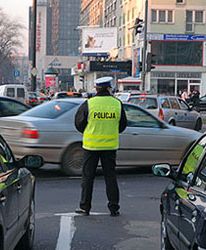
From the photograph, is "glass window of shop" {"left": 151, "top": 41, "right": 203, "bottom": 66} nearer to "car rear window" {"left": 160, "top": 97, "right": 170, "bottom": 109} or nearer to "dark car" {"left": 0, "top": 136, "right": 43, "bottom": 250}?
"car rear window" {"left": 160, "top": 97, "right": 170, "bottom": 109}

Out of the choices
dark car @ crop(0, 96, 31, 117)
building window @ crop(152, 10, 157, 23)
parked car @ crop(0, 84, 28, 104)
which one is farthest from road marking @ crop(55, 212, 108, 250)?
building window @ crop(152, 10, 157, 23)

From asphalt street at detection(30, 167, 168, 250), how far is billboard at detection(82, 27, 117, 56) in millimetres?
67882

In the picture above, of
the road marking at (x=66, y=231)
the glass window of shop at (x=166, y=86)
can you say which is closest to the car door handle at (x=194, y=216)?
the road marking at (x=66, y=231)

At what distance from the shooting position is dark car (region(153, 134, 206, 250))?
3926mm

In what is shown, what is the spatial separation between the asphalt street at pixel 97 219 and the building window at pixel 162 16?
156 feet

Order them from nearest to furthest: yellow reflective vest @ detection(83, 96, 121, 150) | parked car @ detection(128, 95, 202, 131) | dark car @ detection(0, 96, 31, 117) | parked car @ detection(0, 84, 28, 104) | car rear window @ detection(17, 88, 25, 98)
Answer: yellow reflective vest @ detection(83, 96, 121, 150) → dark car @ detection(0, 96, 31, 117) → parked car @ detection(128, 95, 202, 131) → parked car @ detection(0, 84, 28, 104) → car rear window @ detection(17, 88, 25, 98)

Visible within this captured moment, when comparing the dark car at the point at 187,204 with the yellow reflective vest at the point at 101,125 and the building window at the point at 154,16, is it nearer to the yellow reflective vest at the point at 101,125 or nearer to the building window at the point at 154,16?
the yellow reflective vest at the point at 101,125

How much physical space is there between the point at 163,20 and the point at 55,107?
47.1 m

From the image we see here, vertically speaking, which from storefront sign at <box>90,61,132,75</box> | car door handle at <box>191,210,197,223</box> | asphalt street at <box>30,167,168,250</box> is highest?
storefront sign at <box>90,61,132,75</box>

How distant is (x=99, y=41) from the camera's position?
8181 centimetres

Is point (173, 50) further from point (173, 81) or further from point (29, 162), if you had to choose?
point (29, 162)

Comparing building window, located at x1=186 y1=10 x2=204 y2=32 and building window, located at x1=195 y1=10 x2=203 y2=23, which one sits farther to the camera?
building window, located at x1=195 y1=10 x2=203 y2=23

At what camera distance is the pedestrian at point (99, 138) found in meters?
7.96

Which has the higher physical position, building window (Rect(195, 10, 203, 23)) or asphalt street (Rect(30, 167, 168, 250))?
building window (Rect(195, 10, 203, 23))
